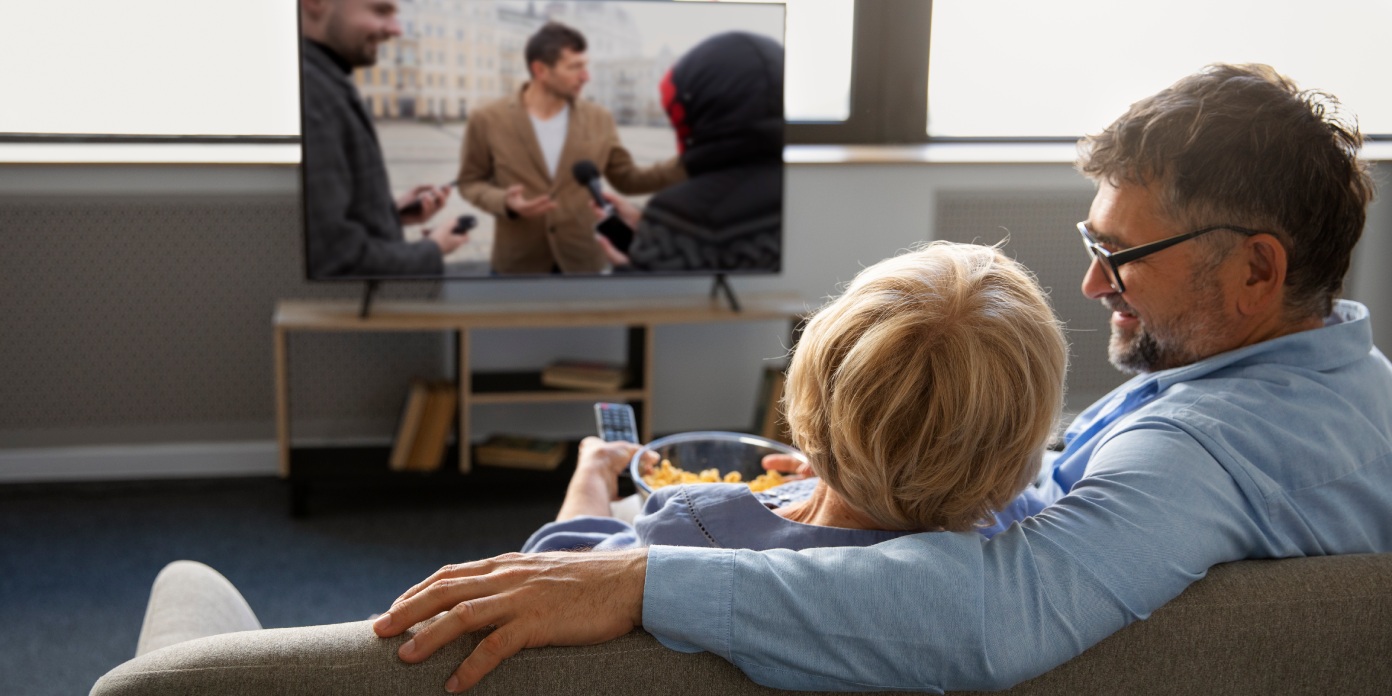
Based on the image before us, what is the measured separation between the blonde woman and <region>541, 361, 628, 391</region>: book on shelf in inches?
88.6

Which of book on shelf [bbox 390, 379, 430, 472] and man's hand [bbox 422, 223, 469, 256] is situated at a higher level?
man's hand [bbox 422, 223, 469, 256]

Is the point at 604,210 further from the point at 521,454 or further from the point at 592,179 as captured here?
A: the point at 521,454

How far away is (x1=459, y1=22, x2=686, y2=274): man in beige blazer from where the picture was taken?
3225 millimetres

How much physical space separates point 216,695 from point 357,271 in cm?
241

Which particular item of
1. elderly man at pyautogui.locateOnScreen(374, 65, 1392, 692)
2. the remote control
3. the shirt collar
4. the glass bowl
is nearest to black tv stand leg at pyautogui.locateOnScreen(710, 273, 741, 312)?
the shirt collar

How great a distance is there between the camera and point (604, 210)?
3342 mm

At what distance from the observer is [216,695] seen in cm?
89

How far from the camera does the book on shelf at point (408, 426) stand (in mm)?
3322

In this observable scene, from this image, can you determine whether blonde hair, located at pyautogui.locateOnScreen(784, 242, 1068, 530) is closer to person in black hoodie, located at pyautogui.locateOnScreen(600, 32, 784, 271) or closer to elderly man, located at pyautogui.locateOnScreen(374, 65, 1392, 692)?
elderly man, located at pyautogui.locateOnScreen(374, 65, 1392, 692)

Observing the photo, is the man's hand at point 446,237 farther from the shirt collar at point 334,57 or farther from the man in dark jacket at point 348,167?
the shirt collar at point 334,57

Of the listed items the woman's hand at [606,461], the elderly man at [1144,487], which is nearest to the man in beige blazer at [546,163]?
the woman's hand at [606,461]

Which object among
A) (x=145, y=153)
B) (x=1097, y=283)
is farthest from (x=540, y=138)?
(x=1097, y=283)

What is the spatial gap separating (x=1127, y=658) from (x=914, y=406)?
0.27 m

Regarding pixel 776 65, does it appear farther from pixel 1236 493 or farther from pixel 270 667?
pixel 270 667
